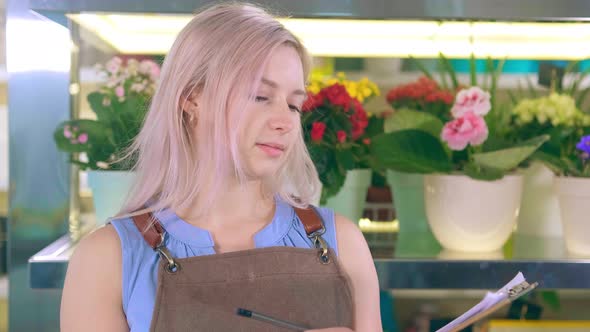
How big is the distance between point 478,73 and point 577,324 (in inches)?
19.0

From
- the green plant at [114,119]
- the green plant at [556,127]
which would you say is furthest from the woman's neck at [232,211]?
the green plant at [556,127]

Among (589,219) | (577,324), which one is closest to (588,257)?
(589,219)

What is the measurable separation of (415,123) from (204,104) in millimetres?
392

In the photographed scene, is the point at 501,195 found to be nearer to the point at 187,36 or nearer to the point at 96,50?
the point at 187,36

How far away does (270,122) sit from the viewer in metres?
0.84

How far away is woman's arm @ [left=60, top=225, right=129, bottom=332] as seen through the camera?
81 centimetres

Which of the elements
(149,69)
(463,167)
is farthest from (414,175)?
(149,69)

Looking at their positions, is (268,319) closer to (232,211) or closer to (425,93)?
(232,211)

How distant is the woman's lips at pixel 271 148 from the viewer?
0.84m

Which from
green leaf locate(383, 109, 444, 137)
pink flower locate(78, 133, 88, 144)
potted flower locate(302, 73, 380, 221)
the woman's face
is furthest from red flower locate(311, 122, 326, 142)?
pink flower locate(78, 133, 88, 144)

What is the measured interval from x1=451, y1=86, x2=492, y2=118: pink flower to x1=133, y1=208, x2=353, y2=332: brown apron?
330mm

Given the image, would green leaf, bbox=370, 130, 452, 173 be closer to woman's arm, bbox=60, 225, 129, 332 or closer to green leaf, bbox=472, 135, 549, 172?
green leaf, bbox=472, 135, 549, 172

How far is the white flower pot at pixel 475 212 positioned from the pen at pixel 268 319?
358mm

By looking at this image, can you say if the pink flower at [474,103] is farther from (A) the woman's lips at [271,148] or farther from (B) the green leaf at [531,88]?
(A) the woman's lips at [271,148]
